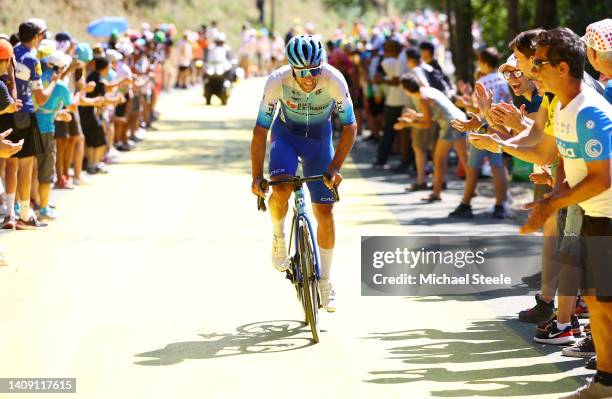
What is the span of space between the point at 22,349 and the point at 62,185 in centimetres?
922

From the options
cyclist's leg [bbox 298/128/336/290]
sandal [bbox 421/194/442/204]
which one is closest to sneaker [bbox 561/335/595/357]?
cyclist's leg [bbox 298/128/336/290]

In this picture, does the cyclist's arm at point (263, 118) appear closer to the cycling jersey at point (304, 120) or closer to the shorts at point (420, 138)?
the cycling jersey at point (304, 120)

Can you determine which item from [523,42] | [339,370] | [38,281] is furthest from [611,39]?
[38,281]

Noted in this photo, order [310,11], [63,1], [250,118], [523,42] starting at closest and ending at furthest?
1. [523,42]
2. [250,118]
3. [63,1]
4. [310,11]

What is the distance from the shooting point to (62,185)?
1750 centimetres

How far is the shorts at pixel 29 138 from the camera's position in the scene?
44.5ft

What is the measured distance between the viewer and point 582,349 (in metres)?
8.32

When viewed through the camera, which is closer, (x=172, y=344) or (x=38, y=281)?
(x=172, y=344)

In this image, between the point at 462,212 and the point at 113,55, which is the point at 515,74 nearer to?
the point at 462,212

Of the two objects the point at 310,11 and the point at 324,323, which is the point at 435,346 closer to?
the point at 324,323

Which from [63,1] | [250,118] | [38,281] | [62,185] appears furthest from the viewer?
[63,1]

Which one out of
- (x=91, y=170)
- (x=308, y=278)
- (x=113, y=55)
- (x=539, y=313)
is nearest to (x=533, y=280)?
(x=539, y=313)

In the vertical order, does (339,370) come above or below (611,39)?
below

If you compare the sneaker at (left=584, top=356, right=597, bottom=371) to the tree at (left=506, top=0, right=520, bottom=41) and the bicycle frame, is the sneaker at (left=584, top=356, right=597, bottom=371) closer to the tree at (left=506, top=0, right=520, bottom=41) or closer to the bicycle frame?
the bicycle frame
